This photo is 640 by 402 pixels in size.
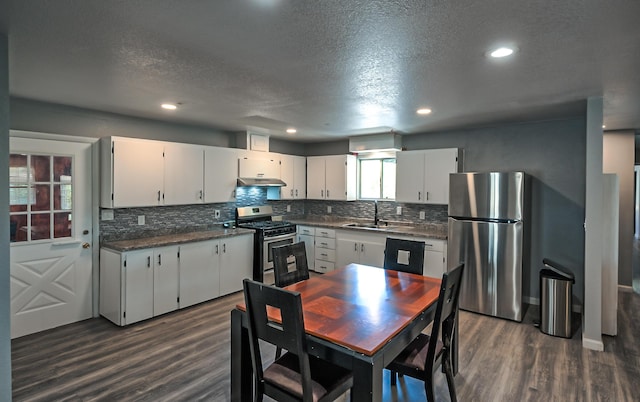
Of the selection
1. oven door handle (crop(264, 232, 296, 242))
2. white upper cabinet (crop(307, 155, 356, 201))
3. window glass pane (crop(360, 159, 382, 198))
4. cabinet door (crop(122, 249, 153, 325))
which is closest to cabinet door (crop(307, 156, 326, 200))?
white upper cabinet (crop(307, 155, 356, 201))

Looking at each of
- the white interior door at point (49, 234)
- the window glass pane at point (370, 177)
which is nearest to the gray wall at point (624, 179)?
the window glass pane at point (370, 177)

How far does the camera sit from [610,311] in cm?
350

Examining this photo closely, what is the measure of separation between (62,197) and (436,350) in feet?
12.9

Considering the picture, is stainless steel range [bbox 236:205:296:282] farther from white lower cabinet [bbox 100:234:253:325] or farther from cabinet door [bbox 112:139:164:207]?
cabinet door [bbox 112:139:164:207]

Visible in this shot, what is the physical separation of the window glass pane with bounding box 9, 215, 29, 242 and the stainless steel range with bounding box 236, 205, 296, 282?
2.55 m

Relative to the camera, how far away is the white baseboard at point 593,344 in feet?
10.4

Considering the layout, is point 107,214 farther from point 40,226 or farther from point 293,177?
point 293,177

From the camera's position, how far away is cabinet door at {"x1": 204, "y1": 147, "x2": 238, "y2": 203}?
15.3 feet

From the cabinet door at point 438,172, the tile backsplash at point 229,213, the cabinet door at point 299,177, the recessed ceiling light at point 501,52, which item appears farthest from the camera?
the cabinet door at point 299,177

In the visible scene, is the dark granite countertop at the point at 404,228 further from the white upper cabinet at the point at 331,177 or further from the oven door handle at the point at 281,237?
the white upper cabinet at the point at 331,177

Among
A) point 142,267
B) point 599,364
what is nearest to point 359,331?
point 599,364

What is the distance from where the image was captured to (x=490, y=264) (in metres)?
3.99

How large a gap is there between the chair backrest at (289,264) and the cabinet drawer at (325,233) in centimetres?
253

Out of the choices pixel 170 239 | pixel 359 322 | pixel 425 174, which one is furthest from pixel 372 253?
pixel 359 322
